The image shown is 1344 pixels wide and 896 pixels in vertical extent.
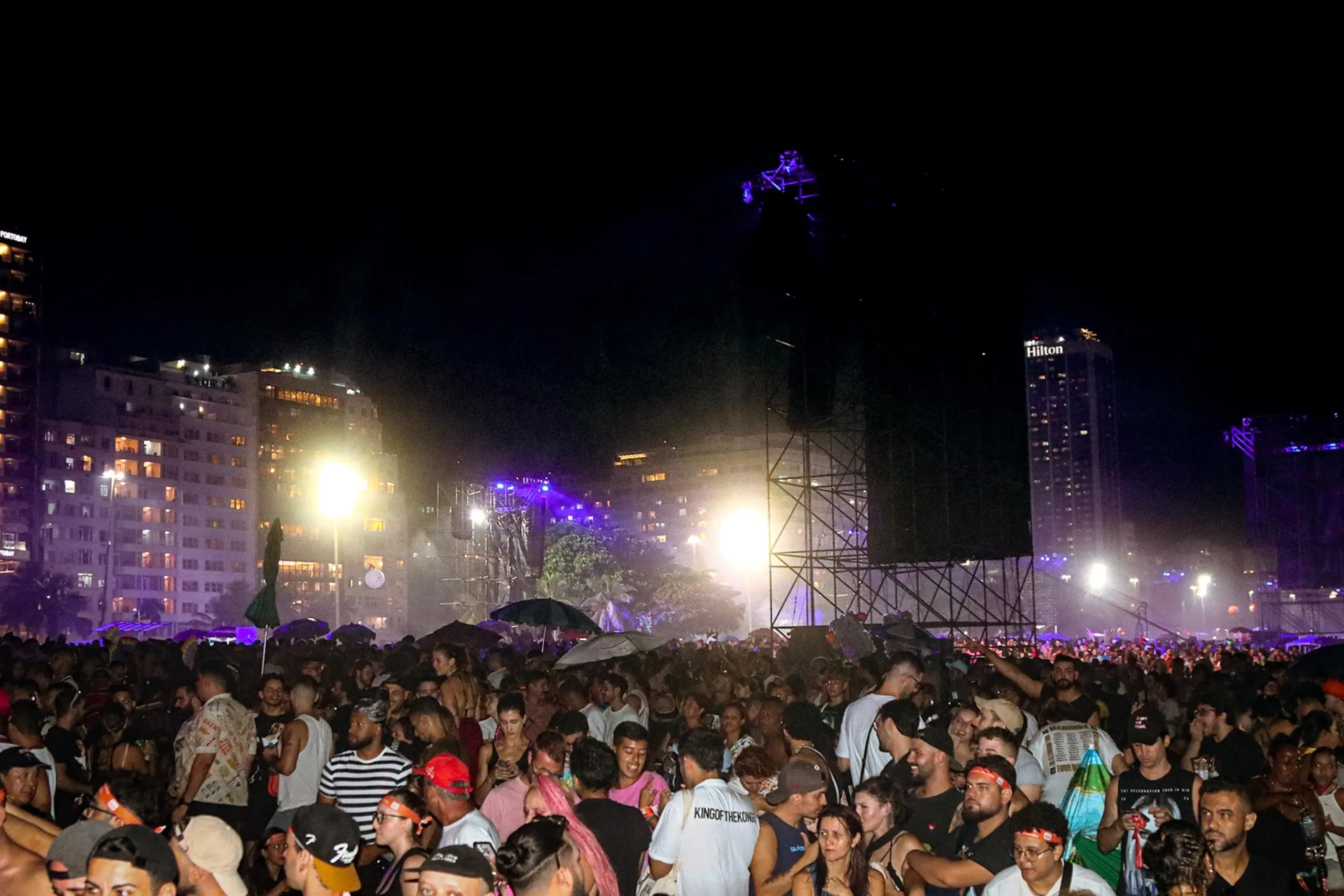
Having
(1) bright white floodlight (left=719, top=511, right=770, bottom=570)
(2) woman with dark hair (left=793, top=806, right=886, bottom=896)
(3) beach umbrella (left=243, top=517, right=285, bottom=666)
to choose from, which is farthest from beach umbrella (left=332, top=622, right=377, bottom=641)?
(1) bright white floodlight (left=719, top=511, right=770, bottom=570)

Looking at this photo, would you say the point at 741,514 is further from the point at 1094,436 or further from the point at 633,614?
the point at 1094,436

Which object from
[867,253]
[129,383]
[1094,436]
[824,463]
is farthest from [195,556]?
[1094,436]

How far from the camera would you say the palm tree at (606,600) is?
60719 mm

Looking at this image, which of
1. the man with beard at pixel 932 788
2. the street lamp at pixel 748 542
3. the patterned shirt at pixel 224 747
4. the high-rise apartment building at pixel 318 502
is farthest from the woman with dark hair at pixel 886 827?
the high-rise apartment building at pixel 318 502

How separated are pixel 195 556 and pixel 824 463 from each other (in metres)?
55.1

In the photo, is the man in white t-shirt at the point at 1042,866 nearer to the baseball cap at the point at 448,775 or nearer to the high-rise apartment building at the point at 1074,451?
the baseball cap at the point at 448,775

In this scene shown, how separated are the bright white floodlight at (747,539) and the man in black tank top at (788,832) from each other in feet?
142

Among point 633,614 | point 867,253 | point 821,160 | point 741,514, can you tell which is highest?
point 821,160

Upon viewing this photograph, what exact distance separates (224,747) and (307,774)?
0.58 meters

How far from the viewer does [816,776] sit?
5820mm

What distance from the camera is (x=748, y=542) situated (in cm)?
6125

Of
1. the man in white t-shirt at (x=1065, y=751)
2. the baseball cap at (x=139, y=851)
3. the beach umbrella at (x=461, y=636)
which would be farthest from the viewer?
the beach umbrella at (x=461, y=636)

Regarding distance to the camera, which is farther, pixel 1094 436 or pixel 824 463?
pixel 1094 436

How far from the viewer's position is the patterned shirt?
7.78 metres
